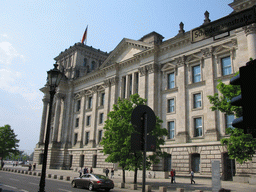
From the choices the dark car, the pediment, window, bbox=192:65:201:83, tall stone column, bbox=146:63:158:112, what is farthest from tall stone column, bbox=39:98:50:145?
the dark car

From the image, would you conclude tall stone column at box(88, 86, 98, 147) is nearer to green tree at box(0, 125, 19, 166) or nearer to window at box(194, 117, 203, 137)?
window at box(194, 117, 203, 137)

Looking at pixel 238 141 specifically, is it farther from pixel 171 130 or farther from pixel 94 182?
pixel 171 130

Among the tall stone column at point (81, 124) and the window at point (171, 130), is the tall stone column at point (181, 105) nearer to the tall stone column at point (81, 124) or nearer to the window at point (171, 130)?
the window at point (171, 130)

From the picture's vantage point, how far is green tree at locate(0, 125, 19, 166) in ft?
199

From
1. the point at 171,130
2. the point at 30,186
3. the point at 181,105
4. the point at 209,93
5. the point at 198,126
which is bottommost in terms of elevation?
the point at 30,186

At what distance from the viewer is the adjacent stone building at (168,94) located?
2845cm

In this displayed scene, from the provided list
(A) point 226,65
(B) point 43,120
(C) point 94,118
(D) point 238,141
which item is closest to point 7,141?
(B) point 43,120

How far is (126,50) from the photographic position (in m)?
44.3

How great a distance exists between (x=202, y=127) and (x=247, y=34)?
12.4 meters

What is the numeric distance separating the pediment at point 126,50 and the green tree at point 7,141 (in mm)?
34579

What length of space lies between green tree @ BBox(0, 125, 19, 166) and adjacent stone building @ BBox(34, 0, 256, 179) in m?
8.69

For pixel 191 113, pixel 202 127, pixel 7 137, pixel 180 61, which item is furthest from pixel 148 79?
pixel 7 137

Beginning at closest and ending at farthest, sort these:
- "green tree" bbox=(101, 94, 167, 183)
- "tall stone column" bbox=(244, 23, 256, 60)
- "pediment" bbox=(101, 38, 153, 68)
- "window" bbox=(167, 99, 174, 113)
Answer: "green tree" bbox=(101, 94, 167, 183)
"tall stone column" bbox=(244, 23, 256, 60)
"window" bbox=(167, 99, 174, 113)
"pediment" bbox=(101, 38, 153, 68)

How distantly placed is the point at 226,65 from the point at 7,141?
184 ft
